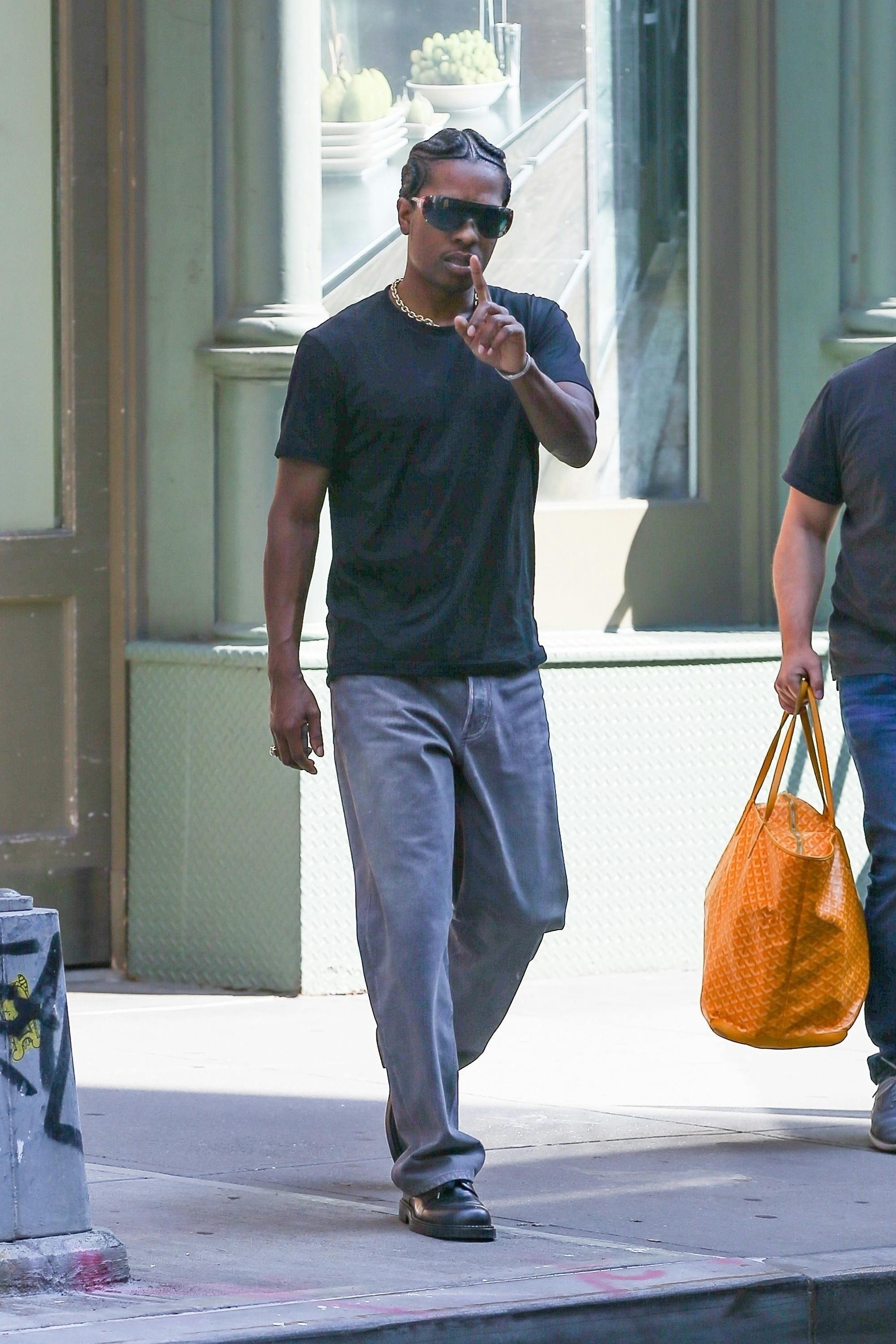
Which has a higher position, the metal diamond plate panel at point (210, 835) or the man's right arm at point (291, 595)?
the man's right arm at point (291, 595)

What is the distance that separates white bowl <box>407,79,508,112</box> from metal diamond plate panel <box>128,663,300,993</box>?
193 centimetres

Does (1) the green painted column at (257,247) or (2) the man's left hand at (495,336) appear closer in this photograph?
(2) the man's left hand at (495,336)

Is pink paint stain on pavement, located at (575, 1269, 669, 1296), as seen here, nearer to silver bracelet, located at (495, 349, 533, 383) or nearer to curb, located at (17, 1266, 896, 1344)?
curb, located at (17, 1266, 896, 1344)

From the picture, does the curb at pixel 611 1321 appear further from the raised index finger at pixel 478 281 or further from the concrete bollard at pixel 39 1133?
the raised index finger at pixel 478 281

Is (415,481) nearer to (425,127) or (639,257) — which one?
(425,127)

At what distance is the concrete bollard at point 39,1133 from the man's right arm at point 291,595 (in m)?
0.77

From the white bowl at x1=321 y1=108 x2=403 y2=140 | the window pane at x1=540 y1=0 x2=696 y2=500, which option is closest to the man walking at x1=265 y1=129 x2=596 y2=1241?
the white bowl at x1=321 y1=108 x2=403 y2=140

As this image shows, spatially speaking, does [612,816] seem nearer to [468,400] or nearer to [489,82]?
[489,82]

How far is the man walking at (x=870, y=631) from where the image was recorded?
18.4 ft

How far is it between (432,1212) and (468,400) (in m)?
1.49

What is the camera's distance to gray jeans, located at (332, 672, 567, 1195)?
4660mm

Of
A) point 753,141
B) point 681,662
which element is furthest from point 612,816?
point 753,141

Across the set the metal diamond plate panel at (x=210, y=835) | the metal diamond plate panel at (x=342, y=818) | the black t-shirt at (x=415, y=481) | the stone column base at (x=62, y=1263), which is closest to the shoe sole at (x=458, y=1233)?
the stone column base at (x=62, y=1263)

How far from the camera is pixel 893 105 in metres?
8.52
